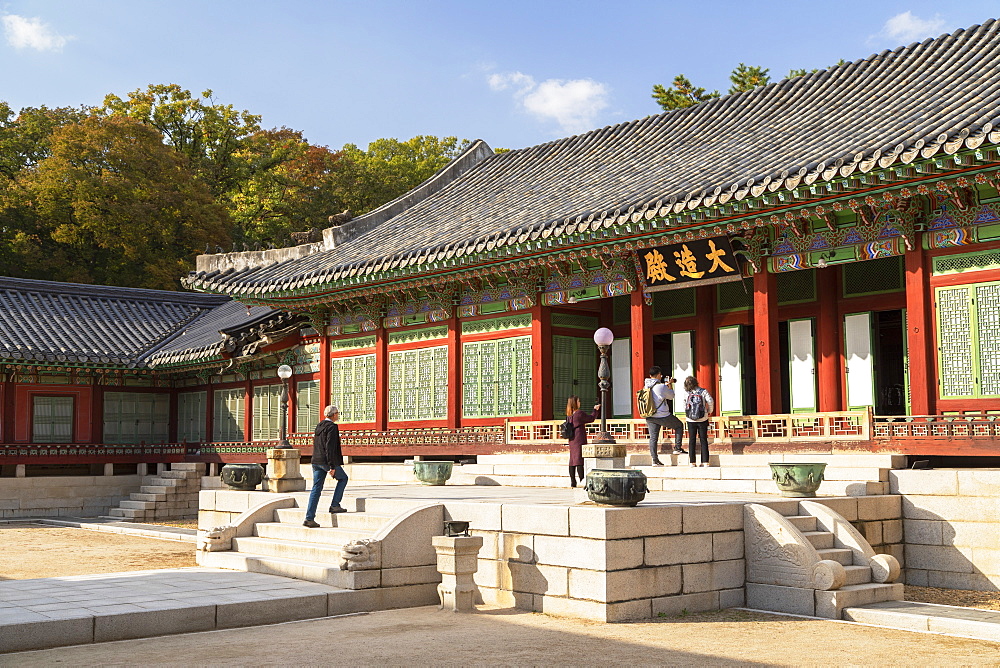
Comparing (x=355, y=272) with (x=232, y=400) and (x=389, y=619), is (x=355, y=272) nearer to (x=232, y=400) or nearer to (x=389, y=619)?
(x=232, y=400)

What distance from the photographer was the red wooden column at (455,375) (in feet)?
74.9

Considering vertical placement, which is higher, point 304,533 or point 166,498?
point 304,533

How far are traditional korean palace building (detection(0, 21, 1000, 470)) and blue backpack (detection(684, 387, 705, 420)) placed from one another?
155cm

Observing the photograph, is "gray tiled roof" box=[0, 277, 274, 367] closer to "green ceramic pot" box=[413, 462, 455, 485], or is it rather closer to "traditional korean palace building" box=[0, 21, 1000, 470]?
"traditional korean palace building" box=[0, 21, 1000, 470]

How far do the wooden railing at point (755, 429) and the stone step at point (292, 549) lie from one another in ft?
23.2

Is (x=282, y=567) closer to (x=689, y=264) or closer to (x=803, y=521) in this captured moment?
(x=803, y=521)

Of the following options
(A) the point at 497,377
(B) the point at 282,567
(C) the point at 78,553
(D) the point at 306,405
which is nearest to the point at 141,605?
(B) the point at 282,567

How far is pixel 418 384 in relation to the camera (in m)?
23.8

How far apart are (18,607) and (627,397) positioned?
1383 centimetres

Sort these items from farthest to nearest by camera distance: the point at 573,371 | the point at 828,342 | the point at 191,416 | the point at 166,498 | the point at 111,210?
the point at 111,210
the point at 191,416
the point at 166,498
the point at 573,371
the point at 828,342

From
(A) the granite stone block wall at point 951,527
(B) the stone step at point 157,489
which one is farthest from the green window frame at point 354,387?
(A) the granite stone block wall at point 951,527

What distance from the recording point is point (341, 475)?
13961mm

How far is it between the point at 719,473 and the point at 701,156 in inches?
312

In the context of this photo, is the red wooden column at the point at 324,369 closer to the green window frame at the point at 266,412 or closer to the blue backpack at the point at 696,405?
the green window frame at the point at 266,412
